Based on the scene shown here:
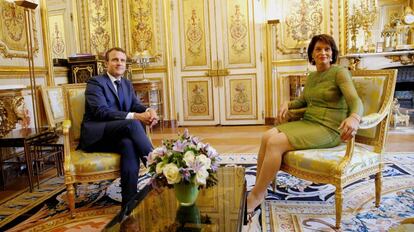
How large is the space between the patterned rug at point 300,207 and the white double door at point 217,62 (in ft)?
9.56

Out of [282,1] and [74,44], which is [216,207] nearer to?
[282,1]

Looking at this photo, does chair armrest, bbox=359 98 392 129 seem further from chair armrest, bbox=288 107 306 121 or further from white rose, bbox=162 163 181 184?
white rose, bbox=162 163 181 184

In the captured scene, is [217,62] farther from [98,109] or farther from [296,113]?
[98,109]

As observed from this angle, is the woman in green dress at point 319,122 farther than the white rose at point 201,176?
Yes

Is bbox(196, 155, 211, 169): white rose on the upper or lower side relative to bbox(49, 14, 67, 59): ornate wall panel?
lower

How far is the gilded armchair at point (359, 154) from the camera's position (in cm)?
193

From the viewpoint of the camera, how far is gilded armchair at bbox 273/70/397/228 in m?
1.93

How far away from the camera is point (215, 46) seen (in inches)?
227

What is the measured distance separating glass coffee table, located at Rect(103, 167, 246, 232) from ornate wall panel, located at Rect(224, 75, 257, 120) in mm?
4045

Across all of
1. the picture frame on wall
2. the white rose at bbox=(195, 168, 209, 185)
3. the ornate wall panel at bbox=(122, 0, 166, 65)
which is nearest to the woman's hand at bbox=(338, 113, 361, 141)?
the white rose at bbox=(195, 168, 209, 185)

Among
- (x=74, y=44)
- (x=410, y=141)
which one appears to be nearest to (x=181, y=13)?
(x=74, y=44)

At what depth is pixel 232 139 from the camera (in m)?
4.64

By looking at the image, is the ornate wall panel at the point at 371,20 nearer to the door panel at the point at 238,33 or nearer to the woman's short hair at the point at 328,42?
the door panel at the point at 238,33

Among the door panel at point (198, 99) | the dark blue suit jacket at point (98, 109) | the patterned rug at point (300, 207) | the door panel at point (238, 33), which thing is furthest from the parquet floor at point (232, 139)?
the door panel at point (238, 33)
